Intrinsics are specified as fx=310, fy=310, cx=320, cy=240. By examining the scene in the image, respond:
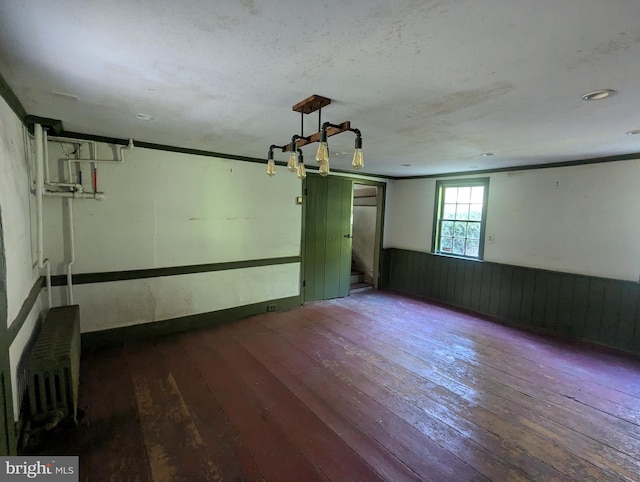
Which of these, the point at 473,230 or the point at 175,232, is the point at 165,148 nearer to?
the point at 175,232

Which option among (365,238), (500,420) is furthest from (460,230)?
(500,420)

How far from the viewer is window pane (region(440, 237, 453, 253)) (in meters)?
5.26

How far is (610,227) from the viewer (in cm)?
357

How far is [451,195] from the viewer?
525 centimetres

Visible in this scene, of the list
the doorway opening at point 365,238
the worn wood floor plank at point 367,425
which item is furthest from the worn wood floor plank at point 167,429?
the doorway opening at point 365,238

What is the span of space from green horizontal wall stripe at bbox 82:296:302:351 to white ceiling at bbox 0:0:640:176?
2.14 meters

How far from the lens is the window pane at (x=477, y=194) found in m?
4.81

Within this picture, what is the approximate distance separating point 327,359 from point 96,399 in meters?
1.96

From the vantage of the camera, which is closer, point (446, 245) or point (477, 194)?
point (477, 194)

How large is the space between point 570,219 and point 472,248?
53.5 inches

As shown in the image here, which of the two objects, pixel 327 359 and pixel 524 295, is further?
pixel 524 295

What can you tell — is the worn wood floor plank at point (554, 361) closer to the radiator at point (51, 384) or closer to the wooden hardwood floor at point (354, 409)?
the wooden hardwood floor at point (354, 409)

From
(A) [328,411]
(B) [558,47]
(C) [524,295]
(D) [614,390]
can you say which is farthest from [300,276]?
(B) [558,47]

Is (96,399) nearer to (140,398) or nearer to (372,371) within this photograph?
(140,398)
